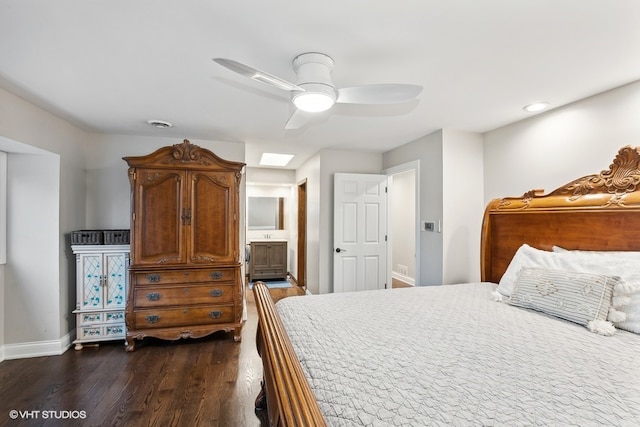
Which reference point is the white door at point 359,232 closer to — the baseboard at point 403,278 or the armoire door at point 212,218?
the armoire door at point 212,218

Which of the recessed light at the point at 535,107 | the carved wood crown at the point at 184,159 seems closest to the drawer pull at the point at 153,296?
the carved wood crown at the point at 184,159

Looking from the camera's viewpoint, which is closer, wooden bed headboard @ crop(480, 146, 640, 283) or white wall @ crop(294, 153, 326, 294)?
wooden bed headboard @ crop(480, 146, 640, 283)

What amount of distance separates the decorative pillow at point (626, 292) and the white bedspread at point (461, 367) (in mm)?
66

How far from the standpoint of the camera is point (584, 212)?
6.92 ft

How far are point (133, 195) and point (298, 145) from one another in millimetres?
2063

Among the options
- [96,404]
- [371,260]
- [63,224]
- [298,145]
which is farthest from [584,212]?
[63,224]

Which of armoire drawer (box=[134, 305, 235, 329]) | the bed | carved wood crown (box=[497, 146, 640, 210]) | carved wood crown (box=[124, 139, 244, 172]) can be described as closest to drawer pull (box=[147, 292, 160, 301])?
armoire drawer (box=[134, 305, 235, 329])

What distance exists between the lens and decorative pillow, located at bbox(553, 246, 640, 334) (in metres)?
1.52

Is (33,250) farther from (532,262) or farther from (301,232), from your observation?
(532,262)

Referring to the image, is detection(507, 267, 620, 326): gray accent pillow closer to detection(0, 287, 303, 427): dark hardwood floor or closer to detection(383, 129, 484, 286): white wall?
detection(383, 129, 484, 286): white wall

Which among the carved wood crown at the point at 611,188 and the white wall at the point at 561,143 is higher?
the white wall at the point at 561,143

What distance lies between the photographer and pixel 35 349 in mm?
2854

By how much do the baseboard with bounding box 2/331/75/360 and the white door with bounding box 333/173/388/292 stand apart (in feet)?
9.99

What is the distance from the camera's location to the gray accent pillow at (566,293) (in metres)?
1.57
